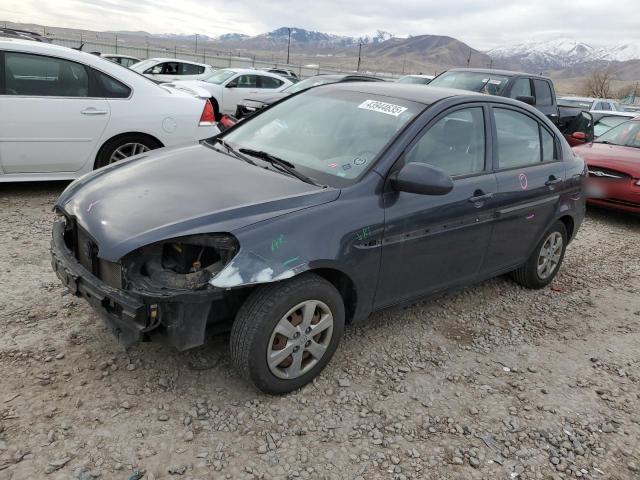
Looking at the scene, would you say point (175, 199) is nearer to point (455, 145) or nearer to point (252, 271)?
point (252, 271)

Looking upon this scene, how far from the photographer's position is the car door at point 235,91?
590 inches

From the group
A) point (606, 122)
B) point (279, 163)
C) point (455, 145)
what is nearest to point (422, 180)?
point (455, 145)

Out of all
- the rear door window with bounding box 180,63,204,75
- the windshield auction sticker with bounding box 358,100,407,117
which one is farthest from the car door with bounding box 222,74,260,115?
the windshield auction sticker with bounding box 358,100,407,117

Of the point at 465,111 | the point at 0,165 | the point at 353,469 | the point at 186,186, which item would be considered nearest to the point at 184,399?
the point at 353,469

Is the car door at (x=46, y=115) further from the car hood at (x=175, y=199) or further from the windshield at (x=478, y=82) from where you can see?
the windshield at (x=478, y=82)

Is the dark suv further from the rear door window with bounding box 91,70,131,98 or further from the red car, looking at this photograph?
the red car

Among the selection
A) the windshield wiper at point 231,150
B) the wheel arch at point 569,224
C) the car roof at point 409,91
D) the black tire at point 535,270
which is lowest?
the black tire at point 535,270

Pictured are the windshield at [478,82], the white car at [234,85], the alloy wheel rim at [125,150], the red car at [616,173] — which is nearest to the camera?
the alloy wheel rim at [125,150]

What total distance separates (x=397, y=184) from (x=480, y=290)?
203cm

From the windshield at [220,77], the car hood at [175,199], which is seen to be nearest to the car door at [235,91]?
the windshield at [220,77]

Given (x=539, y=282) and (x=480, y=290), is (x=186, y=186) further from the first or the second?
(x=539, y=282)

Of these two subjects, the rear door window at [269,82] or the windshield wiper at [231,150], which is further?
the rear door window at [269,82]

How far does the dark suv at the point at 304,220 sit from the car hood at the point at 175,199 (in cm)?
1

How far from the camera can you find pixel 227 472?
2.44 m
